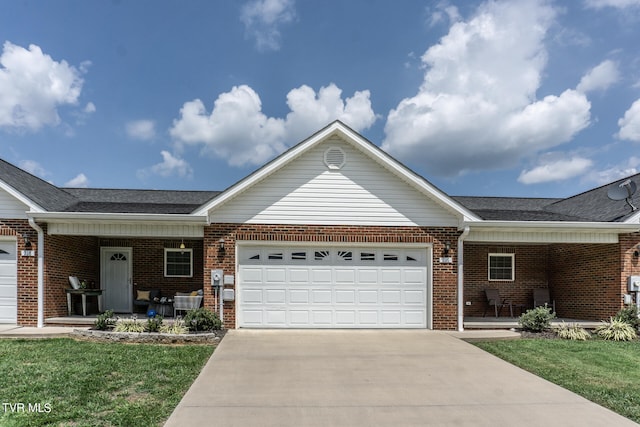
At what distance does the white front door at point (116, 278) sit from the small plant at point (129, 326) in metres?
4.05

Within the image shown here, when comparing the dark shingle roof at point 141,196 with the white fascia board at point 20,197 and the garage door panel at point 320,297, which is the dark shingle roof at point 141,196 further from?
the garage door panel at point 320,297

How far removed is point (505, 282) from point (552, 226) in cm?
354

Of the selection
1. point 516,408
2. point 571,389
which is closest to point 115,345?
point 516,408

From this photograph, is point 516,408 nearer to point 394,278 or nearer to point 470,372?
point 470,372

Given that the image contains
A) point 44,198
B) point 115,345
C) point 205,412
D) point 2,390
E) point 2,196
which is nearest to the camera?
point 205,412

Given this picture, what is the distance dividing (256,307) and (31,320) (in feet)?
19.4

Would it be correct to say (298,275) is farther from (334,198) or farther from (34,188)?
(34,188)

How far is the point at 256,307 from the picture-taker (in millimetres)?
10805

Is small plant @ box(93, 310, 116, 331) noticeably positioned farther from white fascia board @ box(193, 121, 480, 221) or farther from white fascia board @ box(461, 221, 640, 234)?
white fascia board @ box(461, 221, 640, 234)

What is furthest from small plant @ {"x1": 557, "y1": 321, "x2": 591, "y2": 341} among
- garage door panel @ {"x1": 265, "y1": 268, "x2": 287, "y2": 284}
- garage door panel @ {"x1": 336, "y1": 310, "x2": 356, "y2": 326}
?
garage door panel @ {"x1": 265, "y1": 268, "x2": 287, "y2": 284}

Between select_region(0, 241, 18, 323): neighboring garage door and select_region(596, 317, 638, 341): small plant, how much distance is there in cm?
1558

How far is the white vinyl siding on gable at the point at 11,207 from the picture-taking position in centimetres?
1059

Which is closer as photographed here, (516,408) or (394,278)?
(516,408)


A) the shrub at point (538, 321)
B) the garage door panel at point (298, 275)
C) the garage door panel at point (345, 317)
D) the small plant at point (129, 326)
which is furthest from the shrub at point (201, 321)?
the shrub at point (538, 321)
